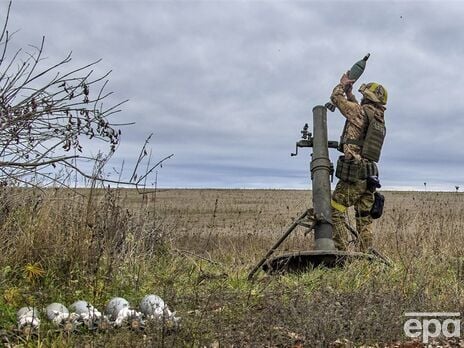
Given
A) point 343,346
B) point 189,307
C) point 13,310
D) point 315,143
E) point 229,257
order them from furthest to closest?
point 229,257 < point 315,143 < point 189,307 < point 13,310 < point 343,346

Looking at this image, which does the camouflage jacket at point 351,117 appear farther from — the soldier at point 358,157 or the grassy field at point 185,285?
the grassy field at point 185,285

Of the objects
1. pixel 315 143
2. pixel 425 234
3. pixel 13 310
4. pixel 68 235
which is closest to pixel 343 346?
pixel 13 310

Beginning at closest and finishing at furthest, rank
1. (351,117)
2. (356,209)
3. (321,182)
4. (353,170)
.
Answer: (321,182) → (353,170) → (351,117) → (356,209)

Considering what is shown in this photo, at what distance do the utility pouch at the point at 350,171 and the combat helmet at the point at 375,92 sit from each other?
99cm

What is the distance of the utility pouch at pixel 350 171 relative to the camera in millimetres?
7902

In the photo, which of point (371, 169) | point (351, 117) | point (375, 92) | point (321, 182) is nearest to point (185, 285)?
point (321, 182)

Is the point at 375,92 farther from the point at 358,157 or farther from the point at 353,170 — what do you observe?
the point at 353,170

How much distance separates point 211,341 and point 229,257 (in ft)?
16.2

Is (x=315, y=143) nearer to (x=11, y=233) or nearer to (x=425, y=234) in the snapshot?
(x=425, y=234)

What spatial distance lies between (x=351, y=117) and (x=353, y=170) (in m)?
0.75

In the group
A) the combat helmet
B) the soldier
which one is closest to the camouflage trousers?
the soldier

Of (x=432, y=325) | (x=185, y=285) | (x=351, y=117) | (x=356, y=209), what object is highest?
(x=351, y=117)

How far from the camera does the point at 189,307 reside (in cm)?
504

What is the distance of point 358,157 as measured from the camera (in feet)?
26.1
